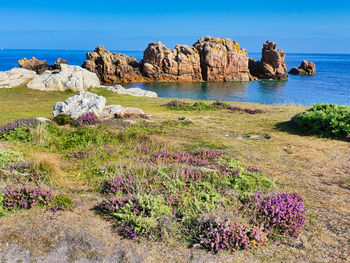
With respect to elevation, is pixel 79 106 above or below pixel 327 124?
above

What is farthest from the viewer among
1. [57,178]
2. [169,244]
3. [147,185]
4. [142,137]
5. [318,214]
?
[142,137]

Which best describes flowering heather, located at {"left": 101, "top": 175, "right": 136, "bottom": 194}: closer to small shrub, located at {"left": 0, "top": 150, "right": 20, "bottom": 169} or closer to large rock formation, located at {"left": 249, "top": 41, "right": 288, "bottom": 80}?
small shrub, located at {"left": 0, "top": 150, "right": 20, "bottom": 169}

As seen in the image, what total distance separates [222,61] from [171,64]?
18161 millimetres

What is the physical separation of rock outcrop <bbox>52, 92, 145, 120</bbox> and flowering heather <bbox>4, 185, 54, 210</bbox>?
35.3ft

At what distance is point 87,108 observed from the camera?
18078mm

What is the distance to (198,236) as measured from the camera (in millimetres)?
5617

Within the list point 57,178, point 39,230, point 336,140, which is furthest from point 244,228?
point 336,140

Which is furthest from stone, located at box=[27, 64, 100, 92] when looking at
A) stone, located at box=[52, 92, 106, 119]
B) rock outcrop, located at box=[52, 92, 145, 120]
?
stone, located at box=[52, 92, 106, 119]

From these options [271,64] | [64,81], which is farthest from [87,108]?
[271,64]

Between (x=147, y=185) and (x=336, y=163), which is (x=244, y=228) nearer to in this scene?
(x=147, y=185)

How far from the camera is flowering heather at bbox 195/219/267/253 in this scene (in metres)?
5.22

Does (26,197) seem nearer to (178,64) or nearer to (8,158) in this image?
(8,158)

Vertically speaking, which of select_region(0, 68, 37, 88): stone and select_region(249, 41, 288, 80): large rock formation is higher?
select_region(249, 41, 288, 80): large rock formation

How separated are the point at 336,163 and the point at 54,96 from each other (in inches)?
1096
